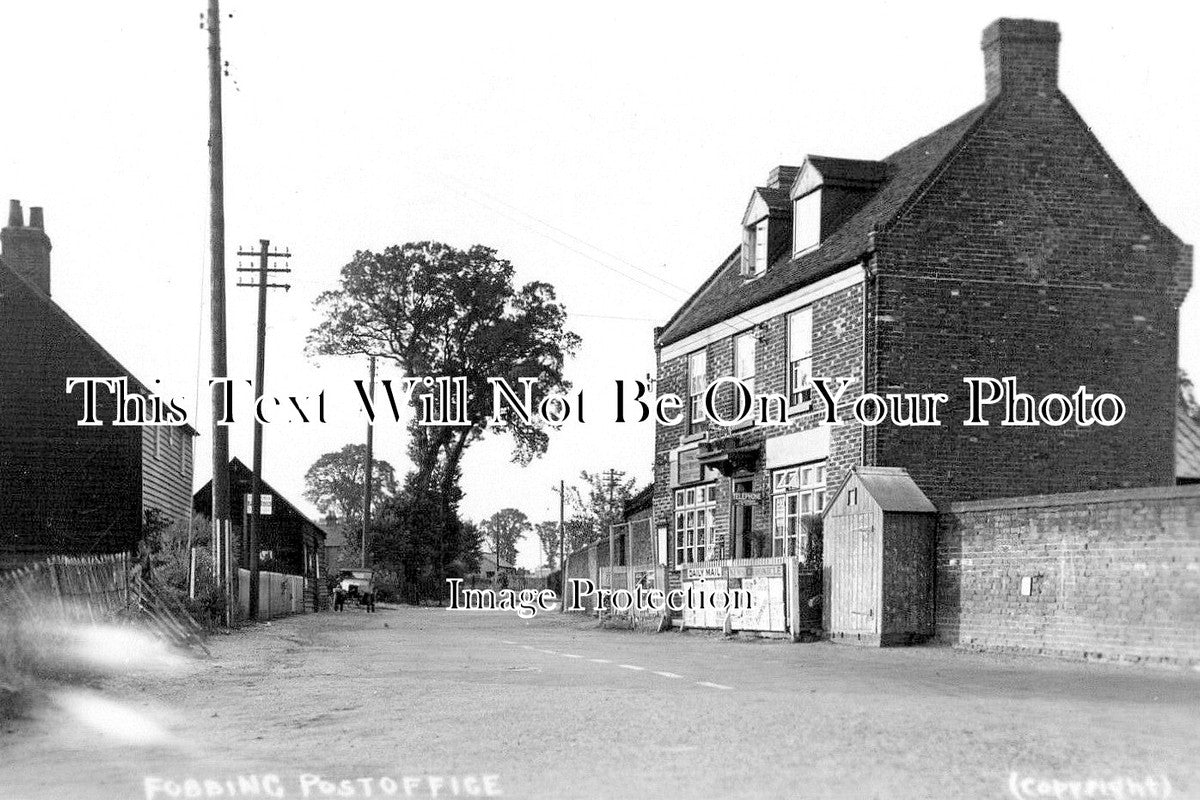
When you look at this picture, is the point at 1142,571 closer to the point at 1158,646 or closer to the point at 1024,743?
the point at 1158,646

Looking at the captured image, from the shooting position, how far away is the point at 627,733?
34.7 ft

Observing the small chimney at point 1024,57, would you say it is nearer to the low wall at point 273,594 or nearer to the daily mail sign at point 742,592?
the daily mail sign at point 742,592

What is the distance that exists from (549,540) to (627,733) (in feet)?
387

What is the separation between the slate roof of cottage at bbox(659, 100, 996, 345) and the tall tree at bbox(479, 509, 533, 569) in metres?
133

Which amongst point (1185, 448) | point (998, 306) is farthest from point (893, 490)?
point (1185, 448)

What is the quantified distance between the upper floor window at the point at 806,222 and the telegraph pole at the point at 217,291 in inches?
470

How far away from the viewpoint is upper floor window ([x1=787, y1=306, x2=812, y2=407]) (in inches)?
1183

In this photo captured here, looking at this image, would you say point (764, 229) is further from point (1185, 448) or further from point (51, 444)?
point (51, 444)

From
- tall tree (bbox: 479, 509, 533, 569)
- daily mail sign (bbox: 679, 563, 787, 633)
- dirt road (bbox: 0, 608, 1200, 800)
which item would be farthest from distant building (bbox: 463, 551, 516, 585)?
dirt road (bbox: 0, 608, 1200, 800)

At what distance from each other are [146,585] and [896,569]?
11.2 metres

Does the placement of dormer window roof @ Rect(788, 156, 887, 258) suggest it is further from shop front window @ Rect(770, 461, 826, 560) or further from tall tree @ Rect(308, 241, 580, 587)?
tall tree @ Rect(308, 241, 580, 587)

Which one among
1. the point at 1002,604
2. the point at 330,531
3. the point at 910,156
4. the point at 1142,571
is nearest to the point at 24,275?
the point at 910,156

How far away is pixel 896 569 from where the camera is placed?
22.9 meters

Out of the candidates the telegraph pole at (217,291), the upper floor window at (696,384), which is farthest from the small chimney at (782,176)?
the telegraph pole at (217,291)
